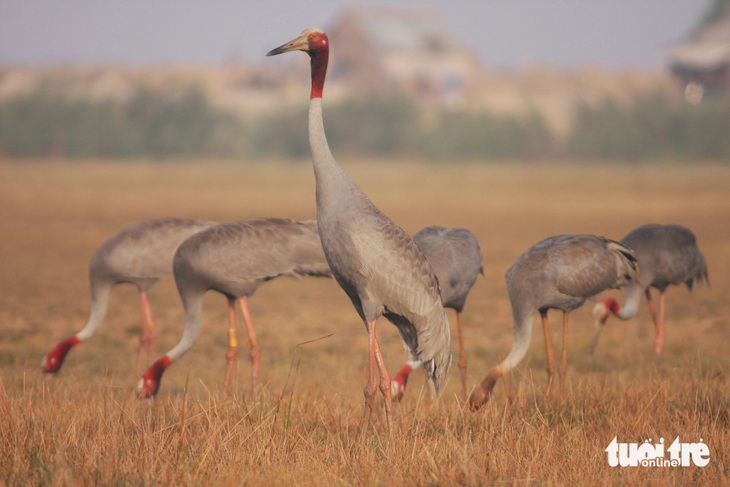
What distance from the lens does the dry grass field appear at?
392 centimetres

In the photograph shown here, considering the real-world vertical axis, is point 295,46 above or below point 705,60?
below

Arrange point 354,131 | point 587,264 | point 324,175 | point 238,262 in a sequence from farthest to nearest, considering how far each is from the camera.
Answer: point 354,131 → point 238,262 → point 587,264 → point 324,175

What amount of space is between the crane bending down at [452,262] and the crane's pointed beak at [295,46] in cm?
170

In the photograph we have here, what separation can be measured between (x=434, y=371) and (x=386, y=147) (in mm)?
35923

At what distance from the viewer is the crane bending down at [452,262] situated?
5.94 meters

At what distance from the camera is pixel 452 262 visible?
237 inches

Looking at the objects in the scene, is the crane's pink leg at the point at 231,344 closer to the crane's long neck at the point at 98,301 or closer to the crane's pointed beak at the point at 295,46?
the crane's long neck at the point at 98,301

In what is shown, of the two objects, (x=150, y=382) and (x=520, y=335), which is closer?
(x=150, y=382)

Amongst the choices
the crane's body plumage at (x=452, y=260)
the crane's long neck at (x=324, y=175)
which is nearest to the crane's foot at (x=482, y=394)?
the crane's body plumage at (x=452, y=260)

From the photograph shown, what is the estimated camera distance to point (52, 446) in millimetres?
4113

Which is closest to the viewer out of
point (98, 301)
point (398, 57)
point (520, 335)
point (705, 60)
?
point (520, 335)

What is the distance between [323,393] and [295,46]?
1988 millimetres

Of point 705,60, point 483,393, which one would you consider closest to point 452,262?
point 483,393

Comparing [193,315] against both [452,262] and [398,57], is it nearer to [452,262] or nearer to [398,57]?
[452,262]
